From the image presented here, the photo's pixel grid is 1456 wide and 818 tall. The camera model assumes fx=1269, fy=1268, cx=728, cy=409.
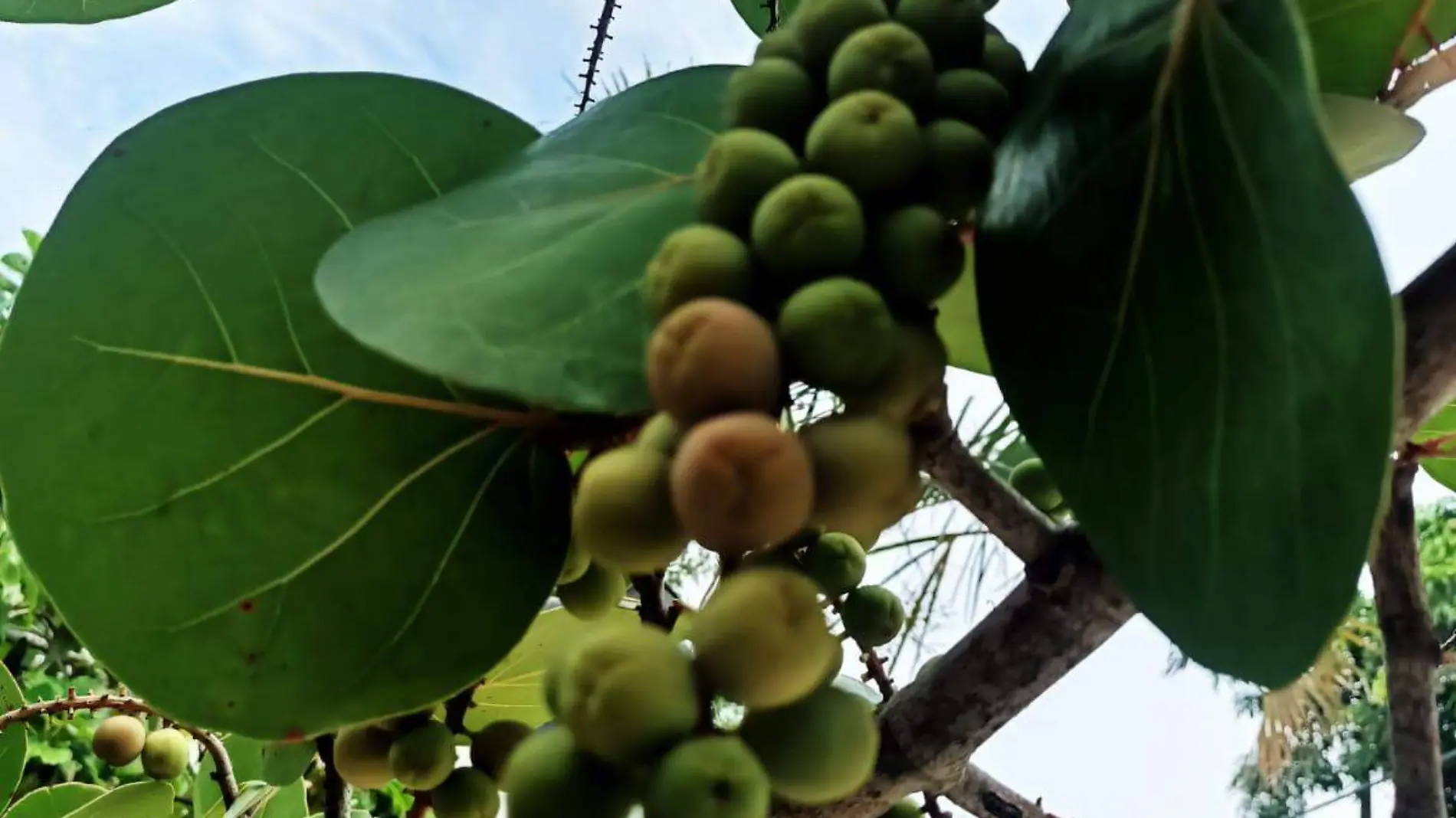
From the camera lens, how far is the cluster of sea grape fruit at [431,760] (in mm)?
443

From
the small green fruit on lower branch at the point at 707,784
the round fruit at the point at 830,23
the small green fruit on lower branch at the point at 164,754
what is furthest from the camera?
the small green fruit on lower branch at the point at 164,754

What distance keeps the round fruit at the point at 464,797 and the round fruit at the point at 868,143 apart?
292 mm

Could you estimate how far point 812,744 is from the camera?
0.23m

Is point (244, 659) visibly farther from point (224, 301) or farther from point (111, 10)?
point (111, 10)

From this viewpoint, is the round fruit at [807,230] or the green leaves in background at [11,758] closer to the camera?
the round fruit at [807,230]

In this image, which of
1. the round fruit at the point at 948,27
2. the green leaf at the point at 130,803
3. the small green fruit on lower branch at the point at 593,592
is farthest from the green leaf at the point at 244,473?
the green leaf at the point at 130,803

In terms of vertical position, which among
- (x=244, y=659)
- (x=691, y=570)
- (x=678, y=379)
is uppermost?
(x=678, y=379)

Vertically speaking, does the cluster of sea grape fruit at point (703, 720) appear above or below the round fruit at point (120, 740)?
above

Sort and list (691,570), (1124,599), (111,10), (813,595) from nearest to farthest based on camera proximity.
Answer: (813,595), (1124,599), (111,10), (691,570)

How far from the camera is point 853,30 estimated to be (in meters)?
0.31

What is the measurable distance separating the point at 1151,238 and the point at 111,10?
477mm

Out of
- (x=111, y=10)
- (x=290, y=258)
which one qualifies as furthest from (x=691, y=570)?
(x=290, y=258)

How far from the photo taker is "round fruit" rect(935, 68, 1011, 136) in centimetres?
30

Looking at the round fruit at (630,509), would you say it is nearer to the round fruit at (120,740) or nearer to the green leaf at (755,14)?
the green leaf at (755,14)
